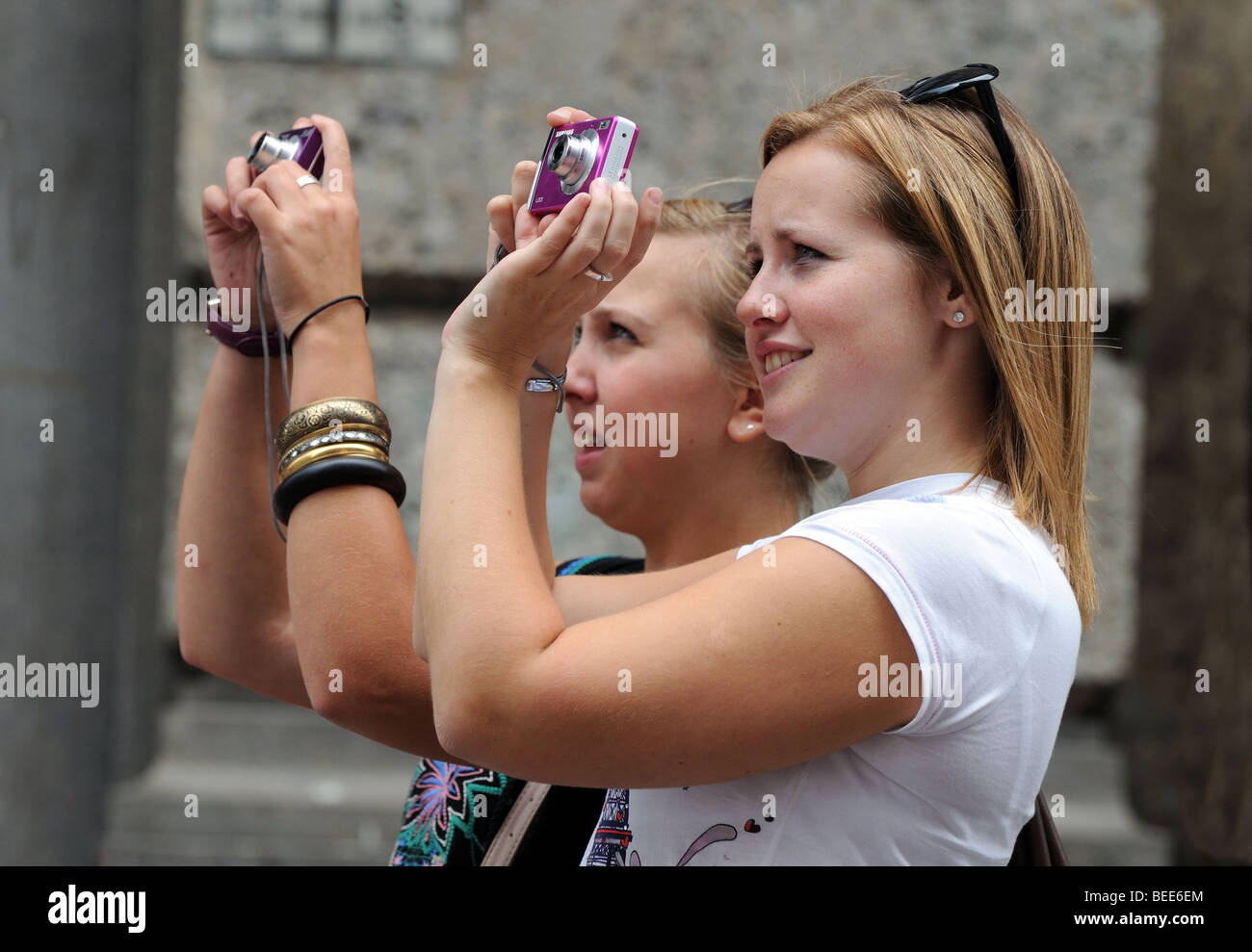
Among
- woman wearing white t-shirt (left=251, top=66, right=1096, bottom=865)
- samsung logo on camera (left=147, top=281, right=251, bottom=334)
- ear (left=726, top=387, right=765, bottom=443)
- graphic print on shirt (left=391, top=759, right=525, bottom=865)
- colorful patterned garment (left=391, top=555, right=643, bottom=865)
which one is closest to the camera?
woman wearing white t-shirt (left=251, top=66, right=1096, bottom=865)

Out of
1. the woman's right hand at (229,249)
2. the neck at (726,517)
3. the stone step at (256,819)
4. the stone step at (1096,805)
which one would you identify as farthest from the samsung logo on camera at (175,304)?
the stone step at (1096,805)

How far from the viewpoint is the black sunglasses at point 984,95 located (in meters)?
1.24

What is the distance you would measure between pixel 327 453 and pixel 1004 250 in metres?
0.74

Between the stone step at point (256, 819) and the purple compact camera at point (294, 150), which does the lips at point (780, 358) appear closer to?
the purple compact camera at point (294, 150)

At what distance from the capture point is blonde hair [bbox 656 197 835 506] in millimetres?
1716

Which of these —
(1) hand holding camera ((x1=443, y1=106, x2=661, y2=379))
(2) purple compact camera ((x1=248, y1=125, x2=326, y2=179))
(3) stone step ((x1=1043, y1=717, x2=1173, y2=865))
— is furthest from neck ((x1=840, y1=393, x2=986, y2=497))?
(3) stone step ((x1=1043, y1=717, x2=1173, y2=865))

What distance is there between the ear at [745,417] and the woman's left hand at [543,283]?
1.79 feet

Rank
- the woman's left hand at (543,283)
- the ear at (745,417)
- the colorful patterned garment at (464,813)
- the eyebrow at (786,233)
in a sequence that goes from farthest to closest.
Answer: the ear at (745,417) → the colorful patterned garment at (464,813) → the eyebrow at (786,233) → the woman's left hand at (543,283)

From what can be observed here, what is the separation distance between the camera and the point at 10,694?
2904 mm

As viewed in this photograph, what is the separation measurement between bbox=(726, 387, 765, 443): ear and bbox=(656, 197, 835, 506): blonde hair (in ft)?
0.04

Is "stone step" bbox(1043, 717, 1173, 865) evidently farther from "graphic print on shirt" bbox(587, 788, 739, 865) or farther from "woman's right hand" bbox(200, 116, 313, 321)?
"woman's right hand" bbox(200, 116, 313, 321)
